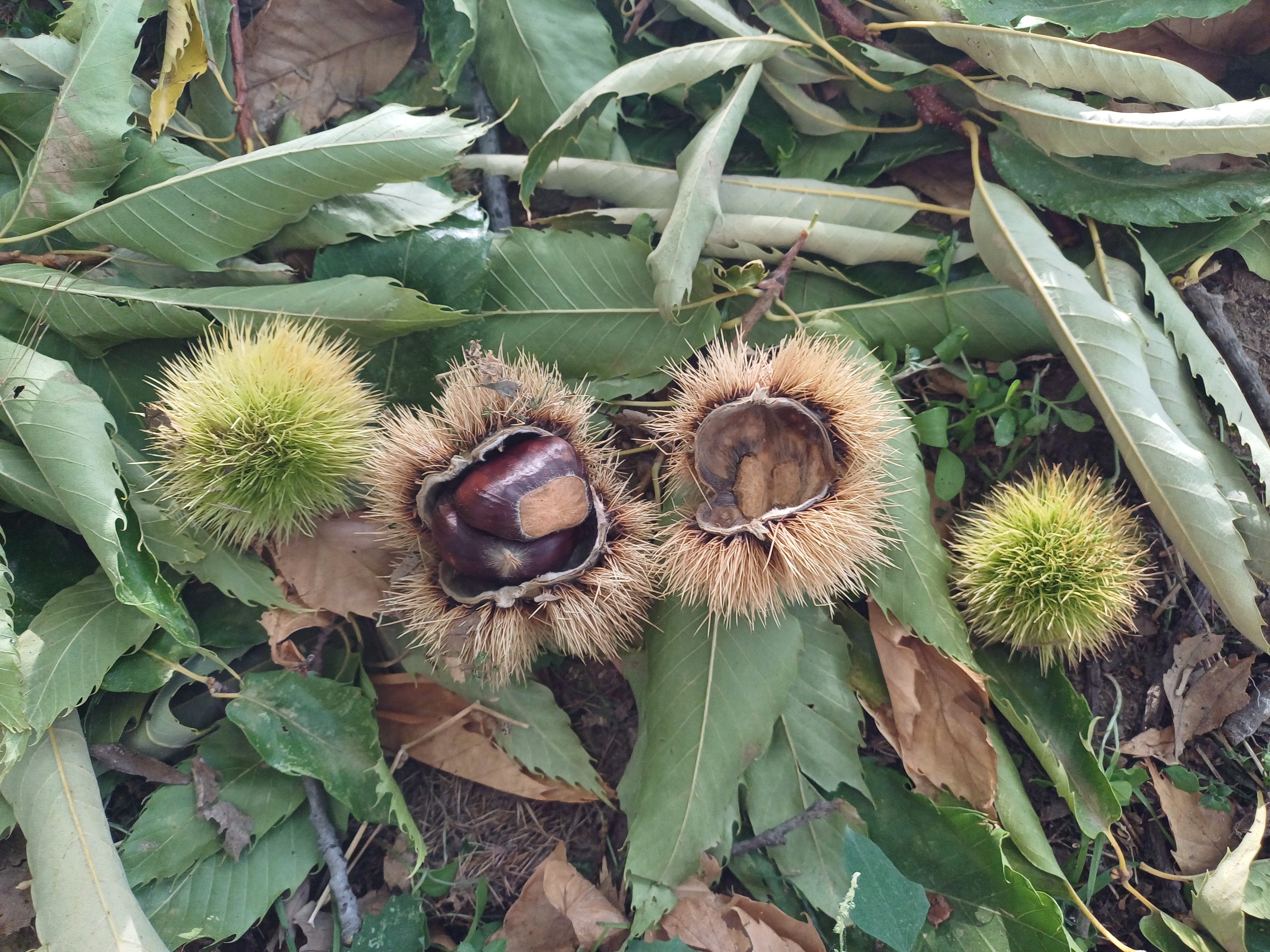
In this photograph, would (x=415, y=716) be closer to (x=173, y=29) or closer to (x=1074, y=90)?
(x=173, y=29)

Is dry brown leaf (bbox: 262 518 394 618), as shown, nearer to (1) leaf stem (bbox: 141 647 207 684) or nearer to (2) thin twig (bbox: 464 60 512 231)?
(1) leaf stem (bbox: 141 647 207 684)

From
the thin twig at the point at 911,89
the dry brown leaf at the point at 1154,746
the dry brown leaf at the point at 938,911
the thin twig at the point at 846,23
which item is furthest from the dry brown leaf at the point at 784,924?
the thin twig at the point at 846,23

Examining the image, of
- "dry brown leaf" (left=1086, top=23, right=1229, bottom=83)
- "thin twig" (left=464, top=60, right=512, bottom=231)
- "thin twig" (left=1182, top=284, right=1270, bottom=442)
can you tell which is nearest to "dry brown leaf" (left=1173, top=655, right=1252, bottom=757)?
"thin twig" (left=1182, top=284, right=1270, bottom=442)

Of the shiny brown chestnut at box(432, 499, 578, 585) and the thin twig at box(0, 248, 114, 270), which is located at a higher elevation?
the thin twig at box(0, 248, 114, 270)

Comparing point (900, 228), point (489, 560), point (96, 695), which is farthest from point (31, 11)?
point (900, 228)

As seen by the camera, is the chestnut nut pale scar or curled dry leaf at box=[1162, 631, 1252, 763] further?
curled dry leaf at box=[1162, 631, 1252, 763]

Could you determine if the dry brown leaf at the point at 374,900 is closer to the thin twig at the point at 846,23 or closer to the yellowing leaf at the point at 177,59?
the yellowing leaf at the point at 177,59
